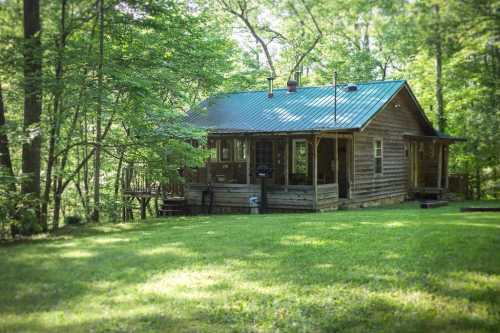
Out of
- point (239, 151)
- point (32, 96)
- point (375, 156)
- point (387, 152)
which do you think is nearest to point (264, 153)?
point (239, 151)

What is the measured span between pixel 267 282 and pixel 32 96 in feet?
28.9

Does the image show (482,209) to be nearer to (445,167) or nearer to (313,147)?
(313,147)

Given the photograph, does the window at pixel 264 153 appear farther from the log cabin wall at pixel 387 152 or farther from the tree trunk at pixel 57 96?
the tree trunk at pixel 57 96

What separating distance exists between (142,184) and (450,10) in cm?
2028

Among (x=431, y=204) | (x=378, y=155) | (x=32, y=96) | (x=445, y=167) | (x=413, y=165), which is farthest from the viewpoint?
(x=413, y=165)

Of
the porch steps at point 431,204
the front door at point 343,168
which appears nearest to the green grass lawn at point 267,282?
the porch steps at point 431,204

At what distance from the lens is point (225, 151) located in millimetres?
21844

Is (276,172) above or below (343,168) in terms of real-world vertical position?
below

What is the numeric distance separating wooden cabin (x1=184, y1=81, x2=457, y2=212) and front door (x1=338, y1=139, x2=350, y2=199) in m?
0.04

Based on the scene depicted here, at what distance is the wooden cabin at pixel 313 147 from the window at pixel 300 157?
0.04 meters

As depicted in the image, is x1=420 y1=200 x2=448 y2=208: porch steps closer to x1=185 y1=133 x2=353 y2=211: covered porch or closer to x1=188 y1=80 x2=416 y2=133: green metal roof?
x1=185 y1=133 x2=353 y2=211: covered porch

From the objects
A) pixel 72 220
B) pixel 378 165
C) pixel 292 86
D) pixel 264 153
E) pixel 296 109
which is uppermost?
pixel 292 86

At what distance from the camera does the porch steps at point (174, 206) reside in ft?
66.7

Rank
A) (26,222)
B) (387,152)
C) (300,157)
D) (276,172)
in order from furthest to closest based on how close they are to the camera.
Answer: (387,152) < (276,172) < (300,157) < (26,222)
